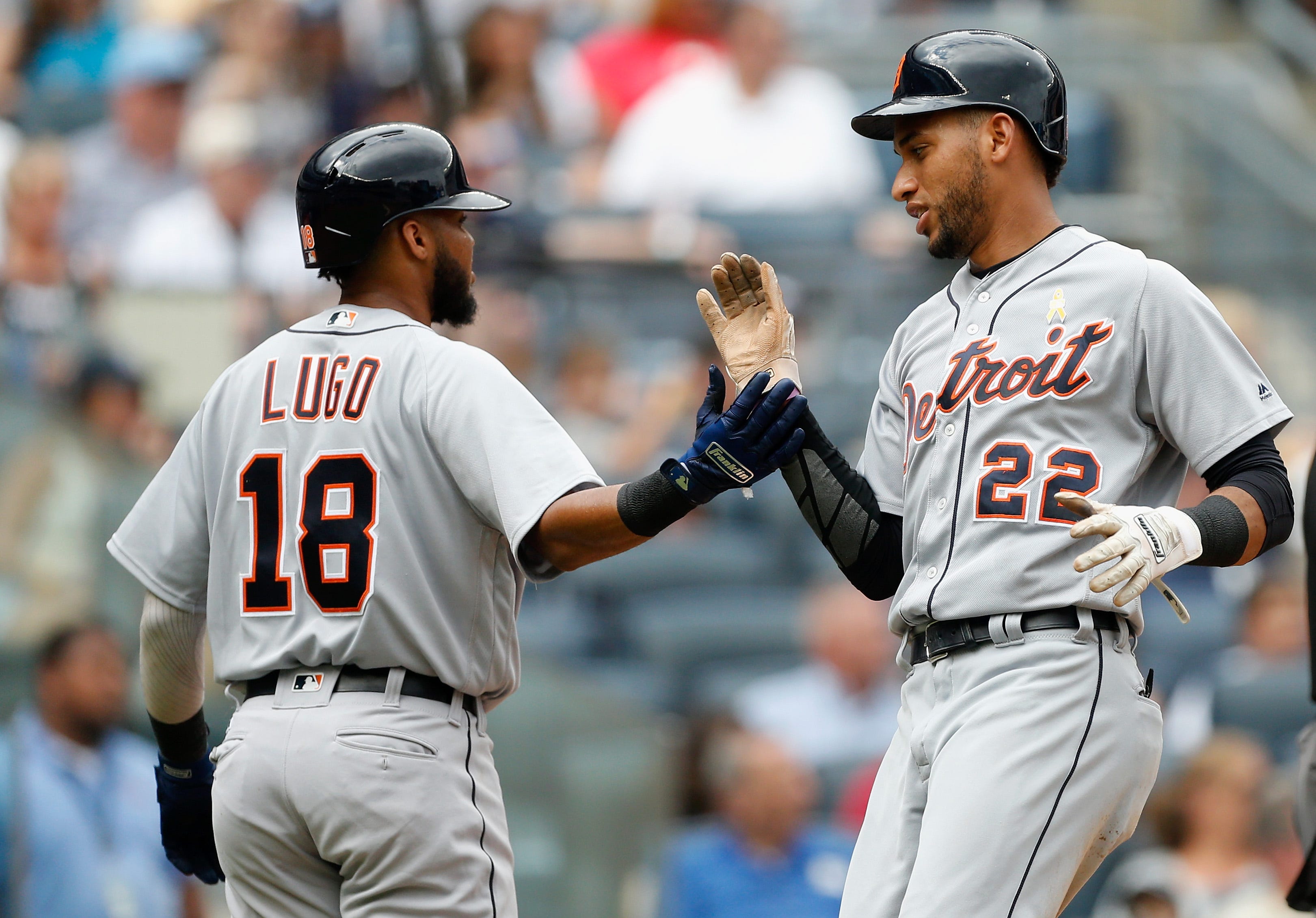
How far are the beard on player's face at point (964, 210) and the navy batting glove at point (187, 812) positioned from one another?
5.72ft

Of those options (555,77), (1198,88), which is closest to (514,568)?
(555,77)

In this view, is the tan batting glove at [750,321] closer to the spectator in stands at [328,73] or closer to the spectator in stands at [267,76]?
the spectator in stands at [328,73]

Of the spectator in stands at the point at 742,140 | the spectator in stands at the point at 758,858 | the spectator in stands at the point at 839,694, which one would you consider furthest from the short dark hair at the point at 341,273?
the spectator in stands at the point at 742,140

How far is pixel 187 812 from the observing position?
136 inches

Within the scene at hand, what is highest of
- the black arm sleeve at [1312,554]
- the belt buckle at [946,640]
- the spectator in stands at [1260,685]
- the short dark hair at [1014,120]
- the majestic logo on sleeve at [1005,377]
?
the short dark hair at [1014,120]

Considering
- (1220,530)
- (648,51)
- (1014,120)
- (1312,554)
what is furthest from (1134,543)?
(648,51)

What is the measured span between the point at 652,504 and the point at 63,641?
325 cm

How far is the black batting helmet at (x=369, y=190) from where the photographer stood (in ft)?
10.5

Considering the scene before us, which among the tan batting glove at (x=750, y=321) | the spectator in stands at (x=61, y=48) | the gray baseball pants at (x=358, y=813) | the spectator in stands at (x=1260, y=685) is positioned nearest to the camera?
the gray baseball pants at (x=358, y=813)

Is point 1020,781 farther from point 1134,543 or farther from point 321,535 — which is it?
point 321,535

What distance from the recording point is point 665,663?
275 inches

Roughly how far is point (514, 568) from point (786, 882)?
260 cm

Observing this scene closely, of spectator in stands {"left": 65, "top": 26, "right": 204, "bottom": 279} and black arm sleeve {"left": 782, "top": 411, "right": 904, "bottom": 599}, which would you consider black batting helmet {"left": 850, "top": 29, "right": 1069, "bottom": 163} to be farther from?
spectator in stands {"left": 65, "top": 26, "right": 204, "bottom": 279}

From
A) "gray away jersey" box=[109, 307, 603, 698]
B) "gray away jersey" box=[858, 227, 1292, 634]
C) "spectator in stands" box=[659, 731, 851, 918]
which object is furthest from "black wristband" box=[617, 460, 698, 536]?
"spectator in stands" box=[659, 731, 851, 918]
